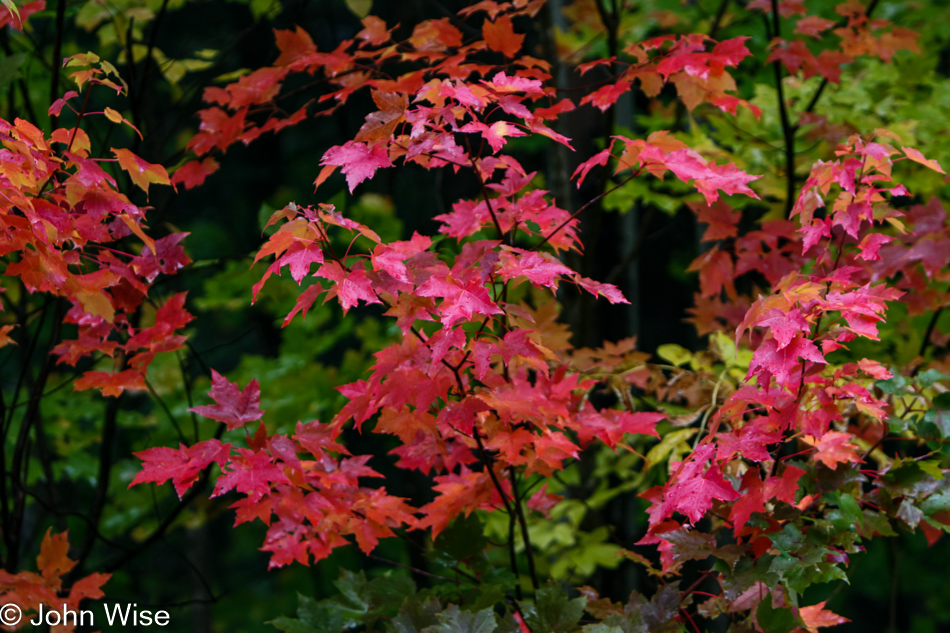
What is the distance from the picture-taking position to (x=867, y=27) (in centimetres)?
270

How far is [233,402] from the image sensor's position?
169 centimetres

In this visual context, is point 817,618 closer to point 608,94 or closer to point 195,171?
point 608,94

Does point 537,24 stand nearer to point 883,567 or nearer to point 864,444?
point 864,444

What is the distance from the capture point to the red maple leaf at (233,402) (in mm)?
1655

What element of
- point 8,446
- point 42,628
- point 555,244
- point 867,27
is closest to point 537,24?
point 867,27

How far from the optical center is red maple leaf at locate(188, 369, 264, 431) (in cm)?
166

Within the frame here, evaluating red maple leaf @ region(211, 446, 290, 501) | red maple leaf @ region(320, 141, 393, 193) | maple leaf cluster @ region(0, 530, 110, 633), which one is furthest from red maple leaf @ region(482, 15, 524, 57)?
maple leaf cluster @ region(0, 530, 110, 633)

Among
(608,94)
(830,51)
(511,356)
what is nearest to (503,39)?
(608,94)

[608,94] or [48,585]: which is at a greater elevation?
[608,94]

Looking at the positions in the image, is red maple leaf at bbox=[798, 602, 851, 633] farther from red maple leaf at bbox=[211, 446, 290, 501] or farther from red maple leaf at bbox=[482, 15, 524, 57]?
red maple leaf at bbox=[482, 15, 524, 57]

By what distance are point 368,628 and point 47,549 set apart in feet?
3.05

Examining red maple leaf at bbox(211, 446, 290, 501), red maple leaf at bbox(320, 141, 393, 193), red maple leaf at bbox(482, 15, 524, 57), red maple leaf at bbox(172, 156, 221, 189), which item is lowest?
red maple leaf at bbox(211, 446, 290, 501)

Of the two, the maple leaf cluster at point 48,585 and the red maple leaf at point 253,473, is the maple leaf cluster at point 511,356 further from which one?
the maple leaf cluster at point 48,585

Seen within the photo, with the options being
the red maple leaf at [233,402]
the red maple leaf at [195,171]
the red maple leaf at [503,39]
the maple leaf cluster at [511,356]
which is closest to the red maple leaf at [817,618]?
the maple leaf cluster at [511,356]
